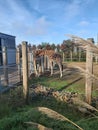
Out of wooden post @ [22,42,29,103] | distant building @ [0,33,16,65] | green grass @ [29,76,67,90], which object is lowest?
green grass @ [29,76,67,90]

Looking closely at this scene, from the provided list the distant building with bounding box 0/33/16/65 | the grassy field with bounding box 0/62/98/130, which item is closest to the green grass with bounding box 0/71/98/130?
the grassy field with bounding box 0/62/98/130

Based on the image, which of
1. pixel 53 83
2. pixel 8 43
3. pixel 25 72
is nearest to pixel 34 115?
pixel 25 72

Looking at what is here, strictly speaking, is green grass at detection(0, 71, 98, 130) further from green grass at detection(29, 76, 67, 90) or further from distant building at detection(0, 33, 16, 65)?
distant building at detection(0, 33, 16, 65)

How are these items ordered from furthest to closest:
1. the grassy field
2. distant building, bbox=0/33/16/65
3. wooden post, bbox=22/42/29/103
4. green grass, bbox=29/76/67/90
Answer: distant building, bbox=0/33/16/65 → green grass, bbox=29/76/67/90 → wooden post, bbox=22/42/29/103 → the grassy field

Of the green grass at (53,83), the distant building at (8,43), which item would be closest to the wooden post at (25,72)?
the green grass at (53,83)

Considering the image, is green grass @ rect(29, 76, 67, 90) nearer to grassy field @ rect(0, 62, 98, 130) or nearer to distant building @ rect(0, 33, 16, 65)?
grassy field @ rect(0, 62, 98, 130)

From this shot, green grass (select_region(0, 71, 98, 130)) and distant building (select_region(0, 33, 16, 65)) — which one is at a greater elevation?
distant building (select_region(0, 33, 16, 65))

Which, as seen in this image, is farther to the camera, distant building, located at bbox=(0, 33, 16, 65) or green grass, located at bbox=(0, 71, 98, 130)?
distant building, located at bbox=(0, 33, 16, 65)

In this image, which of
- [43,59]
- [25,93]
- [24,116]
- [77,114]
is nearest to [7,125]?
[24,116]

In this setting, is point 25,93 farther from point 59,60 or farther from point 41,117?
point 59,60

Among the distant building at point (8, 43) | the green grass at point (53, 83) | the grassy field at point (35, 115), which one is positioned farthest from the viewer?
the distant building at point (8, 43)

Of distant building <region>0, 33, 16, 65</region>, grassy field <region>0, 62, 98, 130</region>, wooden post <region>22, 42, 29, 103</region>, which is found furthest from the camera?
distant building <region>0, 33, 16, 65</region>

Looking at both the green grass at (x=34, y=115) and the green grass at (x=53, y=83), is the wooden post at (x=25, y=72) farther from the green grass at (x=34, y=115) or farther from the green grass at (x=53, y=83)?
the green grass at (x=53, y=83)

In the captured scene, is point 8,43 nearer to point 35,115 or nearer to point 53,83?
point 53,83
